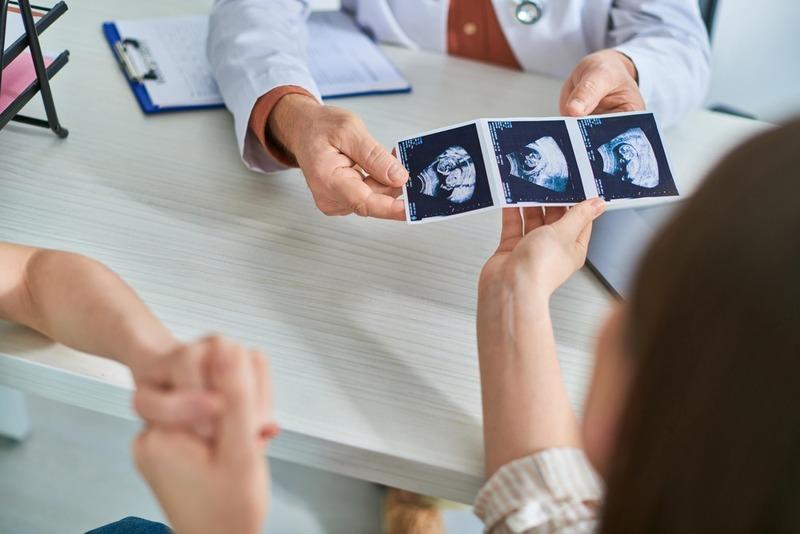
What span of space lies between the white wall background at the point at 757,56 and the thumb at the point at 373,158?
144 centimetres

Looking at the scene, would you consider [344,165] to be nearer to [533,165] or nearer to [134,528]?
[533,165]

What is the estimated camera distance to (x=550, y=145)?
1.06 metres

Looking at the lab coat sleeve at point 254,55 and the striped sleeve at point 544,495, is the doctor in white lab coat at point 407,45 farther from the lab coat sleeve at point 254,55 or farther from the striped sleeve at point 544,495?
the striped sleeve at point 544,495

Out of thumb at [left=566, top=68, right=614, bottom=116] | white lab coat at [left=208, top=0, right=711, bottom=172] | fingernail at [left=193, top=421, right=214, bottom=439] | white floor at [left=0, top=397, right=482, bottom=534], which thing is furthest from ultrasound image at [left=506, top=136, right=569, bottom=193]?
white floor at [left=0, top=397, right=482, bottom=534]

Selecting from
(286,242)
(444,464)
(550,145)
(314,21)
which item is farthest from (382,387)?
(314,21)

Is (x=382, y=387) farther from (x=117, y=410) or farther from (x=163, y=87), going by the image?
(x=163, y=87)

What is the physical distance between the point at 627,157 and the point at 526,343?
0.34 metres

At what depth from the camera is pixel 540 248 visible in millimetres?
930

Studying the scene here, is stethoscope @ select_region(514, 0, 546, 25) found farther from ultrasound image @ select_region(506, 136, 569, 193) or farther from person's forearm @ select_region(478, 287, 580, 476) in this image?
person's forearm @ select_region(478, 287, 580, 476)

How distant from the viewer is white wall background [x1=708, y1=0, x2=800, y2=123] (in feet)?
7.23

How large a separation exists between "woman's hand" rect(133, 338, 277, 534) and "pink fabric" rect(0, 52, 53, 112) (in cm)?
66

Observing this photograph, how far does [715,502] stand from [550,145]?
0.63 metres

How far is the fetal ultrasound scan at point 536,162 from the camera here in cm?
101

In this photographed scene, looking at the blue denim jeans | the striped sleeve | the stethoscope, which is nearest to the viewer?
the striped sleeve
